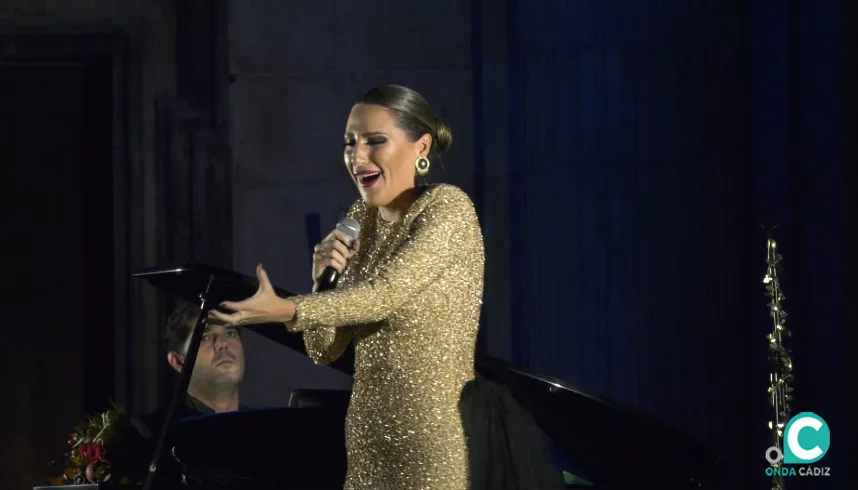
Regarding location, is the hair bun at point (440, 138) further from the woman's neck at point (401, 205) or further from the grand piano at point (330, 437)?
the grand piano at point (330, 437)

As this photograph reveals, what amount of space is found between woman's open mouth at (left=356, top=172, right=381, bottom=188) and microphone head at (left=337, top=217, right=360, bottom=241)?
0.09m

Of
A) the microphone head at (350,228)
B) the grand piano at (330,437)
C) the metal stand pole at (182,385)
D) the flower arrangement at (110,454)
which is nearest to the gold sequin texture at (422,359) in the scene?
the microphone head at (350,228)

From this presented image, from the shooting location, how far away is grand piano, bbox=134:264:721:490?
9.62ft

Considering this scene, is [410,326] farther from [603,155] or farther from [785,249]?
[603,155]

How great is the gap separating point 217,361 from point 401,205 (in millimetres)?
2416

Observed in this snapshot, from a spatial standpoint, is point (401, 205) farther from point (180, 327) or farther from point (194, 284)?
point (180, 327)

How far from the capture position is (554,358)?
538 cm

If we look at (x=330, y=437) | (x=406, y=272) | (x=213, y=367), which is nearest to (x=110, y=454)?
(x=330, y=437)

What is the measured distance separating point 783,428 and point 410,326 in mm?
1569

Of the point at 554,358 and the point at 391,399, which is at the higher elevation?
the point at 391,399

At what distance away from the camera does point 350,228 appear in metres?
2.54

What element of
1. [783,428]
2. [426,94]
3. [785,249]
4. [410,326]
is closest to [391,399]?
[410,326]

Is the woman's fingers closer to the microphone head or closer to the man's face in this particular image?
the microphone head

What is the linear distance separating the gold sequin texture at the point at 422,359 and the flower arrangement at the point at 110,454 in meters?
1.68
